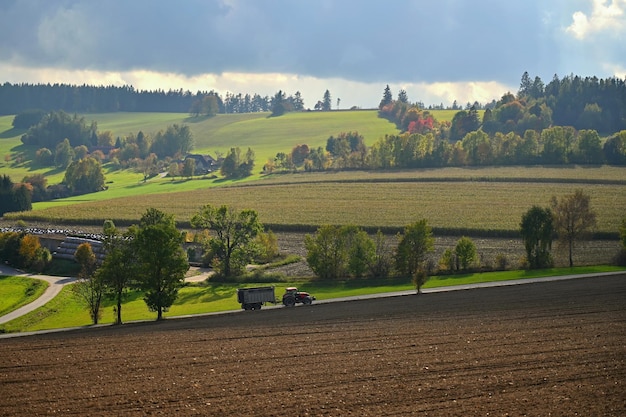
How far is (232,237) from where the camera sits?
89188mm

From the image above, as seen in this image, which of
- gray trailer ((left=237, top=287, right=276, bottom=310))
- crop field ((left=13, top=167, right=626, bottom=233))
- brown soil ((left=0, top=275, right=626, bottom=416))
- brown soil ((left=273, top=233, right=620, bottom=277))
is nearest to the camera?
brown soil ((left=0, top=275, right=626, bottom=416))

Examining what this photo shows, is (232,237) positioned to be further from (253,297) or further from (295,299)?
(295,299)

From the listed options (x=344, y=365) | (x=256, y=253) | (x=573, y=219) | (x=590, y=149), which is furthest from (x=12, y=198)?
(x=344, y=365)

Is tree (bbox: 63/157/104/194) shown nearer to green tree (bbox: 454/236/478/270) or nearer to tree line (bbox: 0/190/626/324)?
tree line (bbox: 0/190/626/324)

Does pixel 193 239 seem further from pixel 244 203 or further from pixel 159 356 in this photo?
pixel 159 356

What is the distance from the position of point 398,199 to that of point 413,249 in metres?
55.4

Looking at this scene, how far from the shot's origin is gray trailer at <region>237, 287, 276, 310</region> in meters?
64.0

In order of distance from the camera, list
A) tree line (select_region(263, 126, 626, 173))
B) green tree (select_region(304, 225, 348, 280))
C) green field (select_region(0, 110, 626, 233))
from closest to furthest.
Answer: green tree (select_region(304, 225, 348, 280)), green field (select_region(0, 110, 626, 233)), tree line (select_region(263, 126, 626, 173))

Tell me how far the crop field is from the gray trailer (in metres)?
46.9

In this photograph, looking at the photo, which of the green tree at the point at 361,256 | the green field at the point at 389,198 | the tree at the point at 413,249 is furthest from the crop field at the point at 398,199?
the green tree at the point at 361,256

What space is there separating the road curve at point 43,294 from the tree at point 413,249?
108ft

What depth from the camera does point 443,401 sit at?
94.2 ft

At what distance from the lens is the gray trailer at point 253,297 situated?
210 feet

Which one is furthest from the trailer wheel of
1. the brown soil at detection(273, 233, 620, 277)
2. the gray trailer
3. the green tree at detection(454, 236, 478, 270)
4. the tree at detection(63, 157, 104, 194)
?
the tree at detection(63, 157, 104, 194)
